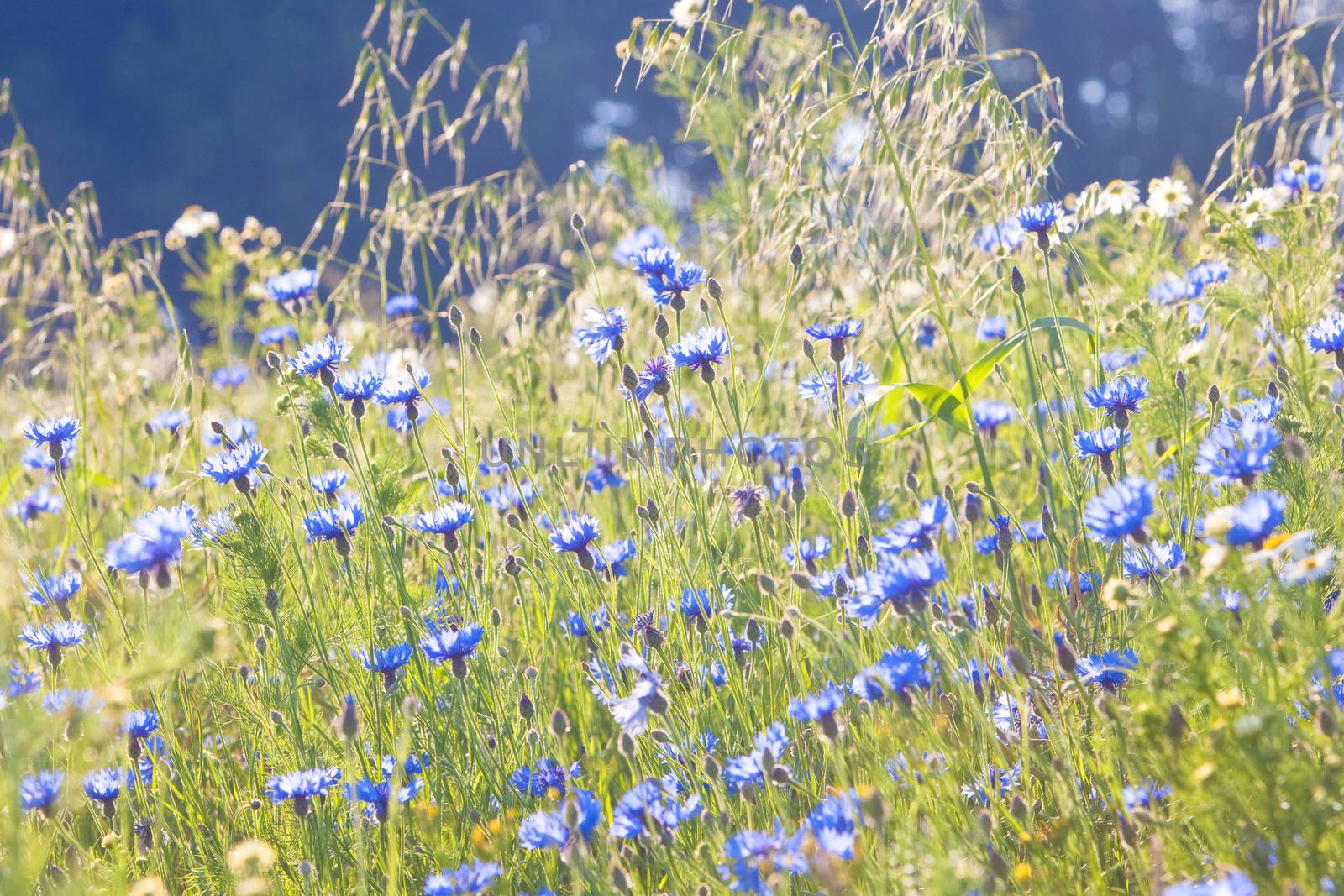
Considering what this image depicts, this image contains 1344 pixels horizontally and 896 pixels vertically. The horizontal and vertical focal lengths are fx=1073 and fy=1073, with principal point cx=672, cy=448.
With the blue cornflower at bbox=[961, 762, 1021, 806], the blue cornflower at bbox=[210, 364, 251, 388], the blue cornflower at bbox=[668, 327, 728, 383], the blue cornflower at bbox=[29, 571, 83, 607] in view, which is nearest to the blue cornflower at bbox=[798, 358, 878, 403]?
the blue cornflower at bbox=[668, 327, 728, 383]

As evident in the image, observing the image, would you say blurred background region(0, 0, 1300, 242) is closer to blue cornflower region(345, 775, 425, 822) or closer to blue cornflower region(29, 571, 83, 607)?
blue cornflower region(29, 571, 83, 607)

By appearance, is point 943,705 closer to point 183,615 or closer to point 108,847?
point 183,615

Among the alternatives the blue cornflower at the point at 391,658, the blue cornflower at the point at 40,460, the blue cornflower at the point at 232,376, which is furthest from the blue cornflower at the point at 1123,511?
the blue cornflower at the point at 232,376

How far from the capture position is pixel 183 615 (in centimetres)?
115

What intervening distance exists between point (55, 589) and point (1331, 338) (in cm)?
213

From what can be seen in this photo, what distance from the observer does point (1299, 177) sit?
7.12 feet

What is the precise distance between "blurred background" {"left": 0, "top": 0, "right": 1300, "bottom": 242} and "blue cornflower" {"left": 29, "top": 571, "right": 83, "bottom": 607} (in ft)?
50.5

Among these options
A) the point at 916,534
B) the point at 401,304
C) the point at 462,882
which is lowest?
the point at 462,882

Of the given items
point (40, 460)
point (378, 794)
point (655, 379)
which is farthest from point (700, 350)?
point (40, 460)

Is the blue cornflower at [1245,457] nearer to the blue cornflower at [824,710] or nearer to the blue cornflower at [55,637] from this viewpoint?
the blue cornflower at [824,710]

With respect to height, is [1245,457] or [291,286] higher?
[291,286]

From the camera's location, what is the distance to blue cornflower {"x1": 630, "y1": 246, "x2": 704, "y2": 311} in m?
1.68

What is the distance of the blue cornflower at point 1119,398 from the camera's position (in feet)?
5.05

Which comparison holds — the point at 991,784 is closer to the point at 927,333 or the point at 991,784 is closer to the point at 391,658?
the point at 391,658
